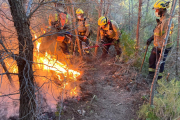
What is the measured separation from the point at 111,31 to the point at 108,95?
2.98 metres

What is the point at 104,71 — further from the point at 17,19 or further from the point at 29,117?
the point at 17,19

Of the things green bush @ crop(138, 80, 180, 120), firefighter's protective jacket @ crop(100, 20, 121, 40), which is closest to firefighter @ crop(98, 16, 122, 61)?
firefighter's protective jacket @ crop(100, 20, 121, 40)

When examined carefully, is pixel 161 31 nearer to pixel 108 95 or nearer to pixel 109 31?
pixel 109 31

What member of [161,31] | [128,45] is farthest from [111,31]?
[161,31]

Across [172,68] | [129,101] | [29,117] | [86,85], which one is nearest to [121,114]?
[129,101]

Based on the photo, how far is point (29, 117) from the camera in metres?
2.61

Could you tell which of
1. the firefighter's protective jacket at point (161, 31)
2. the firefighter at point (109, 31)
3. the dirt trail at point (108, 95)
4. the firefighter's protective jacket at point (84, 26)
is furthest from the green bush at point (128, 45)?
the firefighter's protective jacket at point (84, 26)

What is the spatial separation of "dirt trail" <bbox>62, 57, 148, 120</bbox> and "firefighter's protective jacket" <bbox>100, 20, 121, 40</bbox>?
140 cm

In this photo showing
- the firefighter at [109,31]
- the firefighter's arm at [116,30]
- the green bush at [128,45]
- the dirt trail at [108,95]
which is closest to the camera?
the dirt trail at [108,95]

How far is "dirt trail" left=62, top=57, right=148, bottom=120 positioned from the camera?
11.3 feet

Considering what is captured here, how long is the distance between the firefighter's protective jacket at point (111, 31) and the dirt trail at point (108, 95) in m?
1.40

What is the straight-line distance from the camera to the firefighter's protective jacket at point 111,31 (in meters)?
5.76

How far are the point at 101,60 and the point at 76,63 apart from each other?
1344mm

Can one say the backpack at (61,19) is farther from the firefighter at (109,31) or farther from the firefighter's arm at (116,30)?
the firefighter's arm at (116,30)
